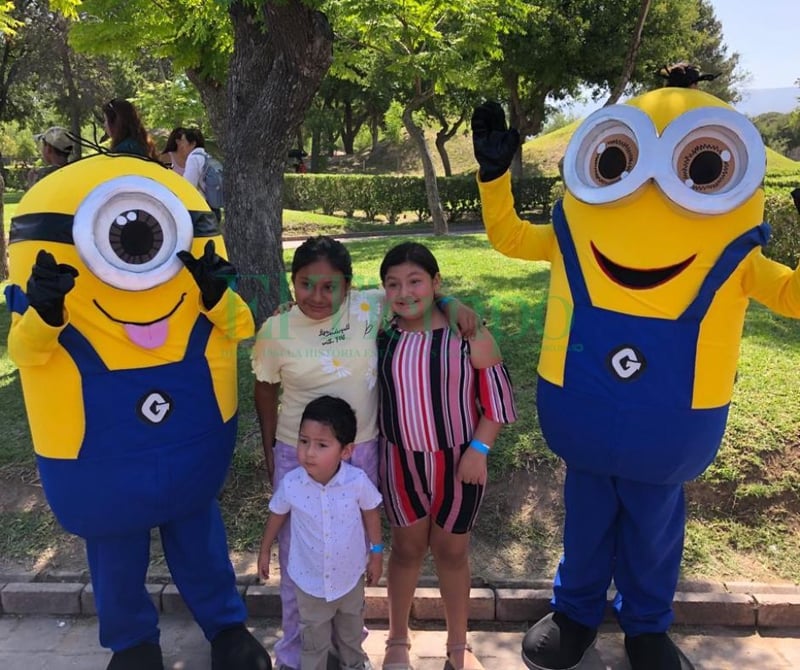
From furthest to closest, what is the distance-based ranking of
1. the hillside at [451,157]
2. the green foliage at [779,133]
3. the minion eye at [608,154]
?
the green foliage at [779,133] → the hillside at [451,157] → the minion eye at [608,154]

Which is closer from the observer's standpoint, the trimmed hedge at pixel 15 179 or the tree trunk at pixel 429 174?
the tree trunk at pixel 429 174

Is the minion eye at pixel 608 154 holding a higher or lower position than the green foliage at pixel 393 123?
lower

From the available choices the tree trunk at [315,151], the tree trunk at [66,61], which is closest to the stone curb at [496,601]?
the tree trunk at [66,61]

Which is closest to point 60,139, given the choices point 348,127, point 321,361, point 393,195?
point 321,361

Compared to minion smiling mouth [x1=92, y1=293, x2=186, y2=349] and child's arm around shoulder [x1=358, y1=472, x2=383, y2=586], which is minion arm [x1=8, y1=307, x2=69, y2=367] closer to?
minion smiling mouth [x1=92, y1=293, x2=186, y2=349]

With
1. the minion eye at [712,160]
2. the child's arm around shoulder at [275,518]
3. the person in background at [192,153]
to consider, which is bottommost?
the child's arm around shoulder at [275,518]

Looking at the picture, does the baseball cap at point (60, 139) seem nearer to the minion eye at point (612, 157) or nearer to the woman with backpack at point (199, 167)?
the minion eye at point (612, 157)

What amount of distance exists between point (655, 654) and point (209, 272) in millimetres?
2202

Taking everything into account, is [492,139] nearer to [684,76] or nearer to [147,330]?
[684,76]

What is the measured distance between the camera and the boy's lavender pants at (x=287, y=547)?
7.94 ft

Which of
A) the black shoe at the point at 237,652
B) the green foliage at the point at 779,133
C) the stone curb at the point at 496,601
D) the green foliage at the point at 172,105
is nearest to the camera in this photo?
the black shoe at the point at 237,652

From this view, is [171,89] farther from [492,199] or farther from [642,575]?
[642,575]

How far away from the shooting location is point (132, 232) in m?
2.14

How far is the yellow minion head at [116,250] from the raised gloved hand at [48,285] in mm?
101
